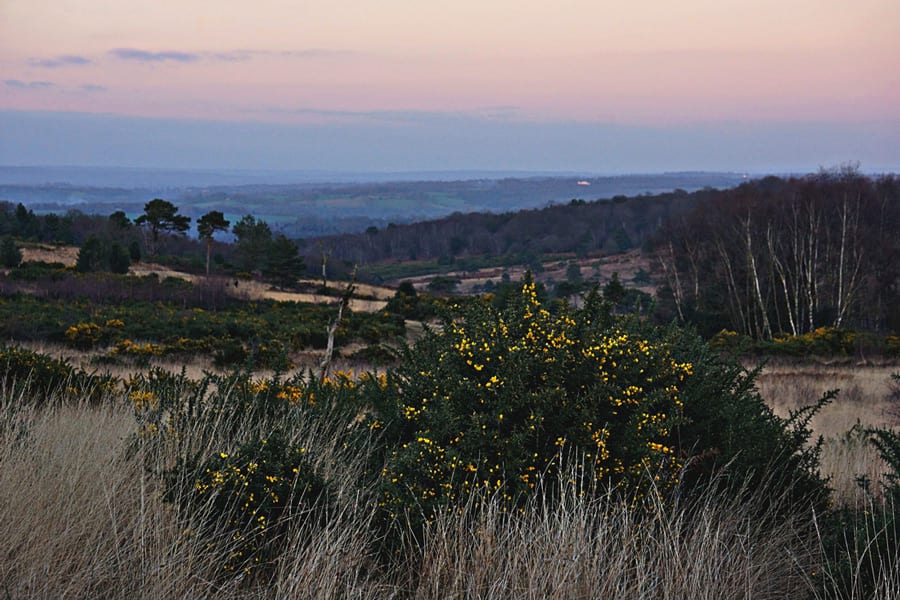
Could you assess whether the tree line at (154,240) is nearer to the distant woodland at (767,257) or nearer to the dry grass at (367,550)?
the distant woodland at (767,257)

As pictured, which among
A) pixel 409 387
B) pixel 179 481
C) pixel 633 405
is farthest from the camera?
pixel 409 387

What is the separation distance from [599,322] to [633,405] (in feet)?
3.90

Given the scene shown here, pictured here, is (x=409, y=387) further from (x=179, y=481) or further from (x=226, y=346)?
(x=226, y=346)

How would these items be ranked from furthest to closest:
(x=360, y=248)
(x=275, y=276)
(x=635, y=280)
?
(x=360, y=248)
(x=635, y=280)
(x=275, y=276)

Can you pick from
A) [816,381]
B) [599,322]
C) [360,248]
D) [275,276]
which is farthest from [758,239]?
[360,248]

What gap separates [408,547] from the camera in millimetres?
4105

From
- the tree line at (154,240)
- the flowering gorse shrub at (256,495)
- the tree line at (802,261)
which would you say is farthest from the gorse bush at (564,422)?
the tree line at (154,240)

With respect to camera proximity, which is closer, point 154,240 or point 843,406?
point 843,406

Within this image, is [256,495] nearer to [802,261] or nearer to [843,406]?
[843,406]

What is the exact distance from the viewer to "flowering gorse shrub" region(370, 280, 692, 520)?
422 cm

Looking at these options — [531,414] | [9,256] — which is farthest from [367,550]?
[9,256]

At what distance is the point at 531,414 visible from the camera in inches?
169

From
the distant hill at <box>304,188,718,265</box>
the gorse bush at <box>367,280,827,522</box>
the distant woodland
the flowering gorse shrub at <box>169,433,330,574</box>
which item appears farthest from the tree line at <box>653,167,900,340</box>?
the distant hill at <box>304,188,718,265</box>

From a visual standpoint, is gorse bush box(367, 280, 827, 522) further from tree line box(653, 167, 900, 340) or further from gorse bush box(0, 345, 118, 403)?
tree line box(653, 167, 900, 340)
